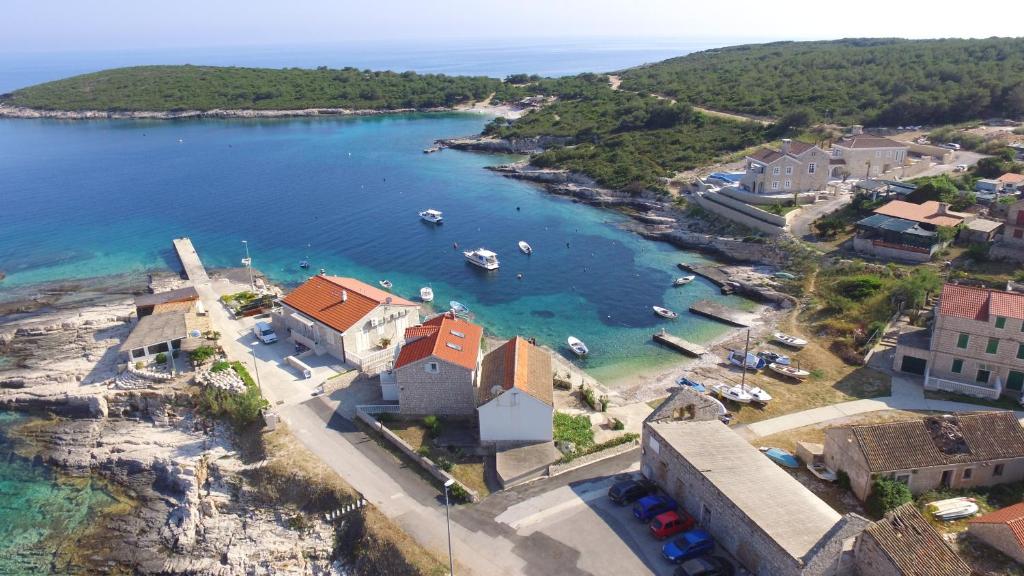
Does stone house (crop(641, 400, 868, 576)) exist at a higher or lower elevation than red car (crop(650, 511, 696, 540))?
higher

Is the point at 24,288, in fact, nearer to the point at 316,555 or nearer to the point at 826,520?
the point at 316,555

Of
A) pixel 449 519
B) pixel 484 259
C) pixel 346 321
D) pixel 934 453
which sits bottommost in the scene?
pixel 484 259

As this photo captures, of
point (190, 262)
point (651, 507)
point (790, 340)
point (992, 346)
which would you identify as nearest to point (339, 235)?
point (190, 262)

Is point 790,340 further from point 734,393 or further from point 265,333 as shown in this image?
point 265,333

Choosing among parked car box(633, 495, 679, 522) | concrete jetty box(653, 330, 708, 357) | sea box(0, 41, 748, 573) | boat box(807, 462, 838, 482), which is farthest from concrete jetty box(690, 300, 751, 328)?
parked car box(633, 495, 679, 522)

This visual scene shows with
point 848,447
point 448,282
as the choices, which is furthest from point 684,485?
point 448,282

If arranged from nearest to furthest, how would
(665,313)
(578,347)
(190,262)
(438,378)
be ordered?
(438,378)
(578,347)
(665,313)
(190,262)

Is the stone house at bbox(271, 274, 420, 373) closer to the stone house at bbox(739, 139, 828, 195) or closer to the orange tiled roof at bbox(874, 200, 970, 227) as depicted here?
the orange tiled roof at bbox(874, 200, 970, 227)
